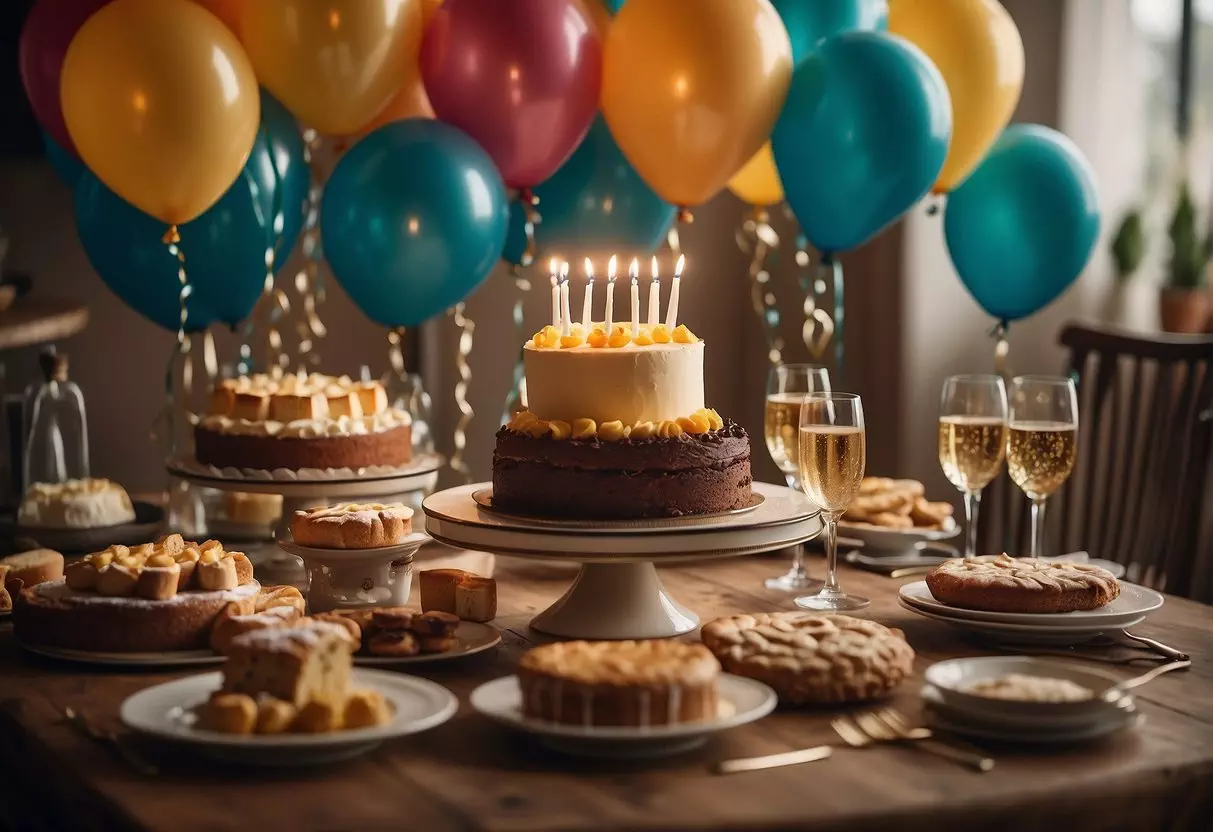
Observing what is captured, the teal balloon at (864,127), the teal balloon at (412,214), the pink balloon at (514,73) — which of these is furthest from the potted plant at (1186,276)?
the teal balloon at (412,214)

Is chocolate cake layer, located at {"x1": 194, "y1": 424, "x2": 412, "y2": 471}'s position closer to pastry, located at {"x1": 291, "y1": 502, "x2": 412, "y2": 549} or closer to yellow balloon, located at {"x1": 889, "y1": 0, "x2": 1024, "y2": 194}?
pastry, located at {"x1": 291, "y1": 502, "x2": 412, "y2": 549}

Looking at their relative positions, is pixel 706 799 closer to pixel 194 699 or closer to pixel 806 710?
pixel 806 710

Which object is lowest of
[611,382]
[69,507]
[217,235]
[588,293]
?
[69,507]

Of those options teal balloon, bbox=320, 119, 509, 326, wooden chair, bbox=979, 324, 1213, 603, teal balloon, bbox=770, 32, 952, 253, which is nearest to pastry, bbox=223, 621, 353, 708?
teal balloon, bbox=320, 119, 509, 326

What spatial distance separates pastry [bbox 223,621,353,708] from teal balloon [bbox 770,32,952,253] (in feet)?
3.77

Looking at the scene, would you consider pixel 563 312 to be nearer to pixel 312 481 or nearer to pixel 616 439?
pixel 616 439

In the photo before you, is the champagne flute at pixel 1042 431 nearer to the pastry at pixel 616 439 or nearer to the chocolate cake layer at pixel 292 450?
the pastry at pixel 616 439

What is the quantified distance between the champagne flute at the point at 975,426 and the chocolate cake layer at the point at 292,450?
0.89m

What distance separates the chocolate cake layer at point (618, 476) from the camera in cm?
182

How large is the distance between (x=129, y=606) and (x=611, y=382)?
63cm

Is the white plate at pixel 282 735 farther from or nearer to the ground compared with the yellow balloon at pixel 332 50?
nearer to the ground

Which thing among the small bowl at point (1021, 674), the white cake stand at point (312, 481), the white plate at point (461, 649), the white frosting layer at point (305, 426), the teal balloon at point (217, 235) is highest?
the teal balloon at point (217, 235)

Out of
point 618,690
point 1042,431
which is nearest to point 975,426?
point 1042,431

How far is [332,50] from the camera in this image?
7.34ft
